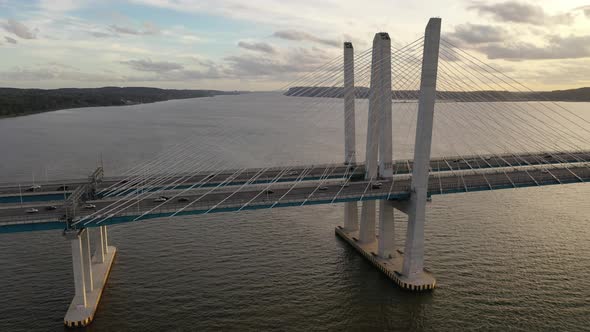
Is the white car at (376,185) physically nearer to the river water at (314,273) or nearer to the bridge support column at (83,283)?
the river water at (314,273)

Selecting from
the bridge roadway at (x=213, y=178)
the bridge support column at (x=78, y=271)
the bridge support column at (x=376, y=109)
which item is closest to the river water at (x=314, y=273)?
the bridge support column at (x=78, y=271)

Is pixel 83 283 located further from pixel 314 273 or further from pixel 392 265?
pixel 392 265

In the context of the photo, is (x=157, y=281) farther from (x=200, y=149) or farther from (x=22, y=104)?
(x=22, y=104)

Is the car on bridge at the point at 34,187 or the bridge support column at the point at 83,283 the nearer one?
the bridge support column at the point at 83,283

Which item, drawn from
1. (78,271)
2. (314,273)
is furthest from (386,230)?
(78,271)

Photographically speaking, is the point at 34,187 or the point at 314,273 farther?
the point at 34,187
